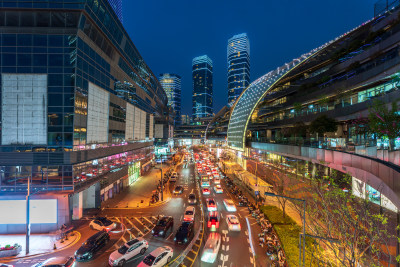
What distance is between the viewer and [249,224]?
26.2 m

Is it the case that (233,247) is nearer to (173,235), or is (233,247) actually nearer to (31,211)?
(173,235)

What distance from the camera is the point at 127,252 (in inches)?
719

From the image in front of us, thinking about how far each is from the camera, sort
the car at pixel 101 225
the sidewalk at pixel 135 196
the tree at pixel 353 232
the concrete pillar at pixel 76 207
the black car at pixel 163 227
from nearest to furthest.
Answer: the tree at pixel 353 232
the black car at pixel 163 227
the car at pixel 101 225
the concrete pillar at pixel 76 207
the sidewalk at pixel 135 196

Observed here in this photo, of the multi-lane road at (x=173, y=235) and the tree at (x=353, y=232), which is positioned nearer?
the tree at (x=353, y=232)

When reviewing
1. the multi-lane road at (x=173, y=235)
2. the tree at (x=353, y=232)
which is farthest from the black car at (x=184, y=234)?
Answer: the tree at (x=353, y=232)

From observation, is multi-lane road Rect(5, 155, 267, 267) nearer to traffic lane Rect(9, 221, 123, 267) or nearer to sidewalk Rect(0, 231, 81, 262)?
traffic lane Rect(9, 221, 123, 267)

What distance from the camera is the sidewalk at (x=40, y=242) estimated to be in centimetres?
2020

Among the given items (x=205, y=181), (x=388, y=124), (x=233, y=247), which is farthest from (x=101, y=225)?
(x=388, y=124)

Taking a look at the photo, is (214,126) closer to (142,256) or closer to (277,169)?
(277,169)

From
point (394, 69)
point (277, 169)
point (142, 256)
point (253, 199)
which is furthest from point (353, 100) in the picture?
point (142, 256)

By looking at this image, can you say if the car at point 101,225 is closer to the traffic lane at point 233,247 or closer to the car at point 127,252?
the car at point 127,252

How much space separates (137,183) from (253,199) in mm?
27587

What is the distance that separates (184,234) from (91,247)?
8.86 metres

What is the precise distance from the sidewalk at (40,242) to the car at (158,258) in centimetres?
991
